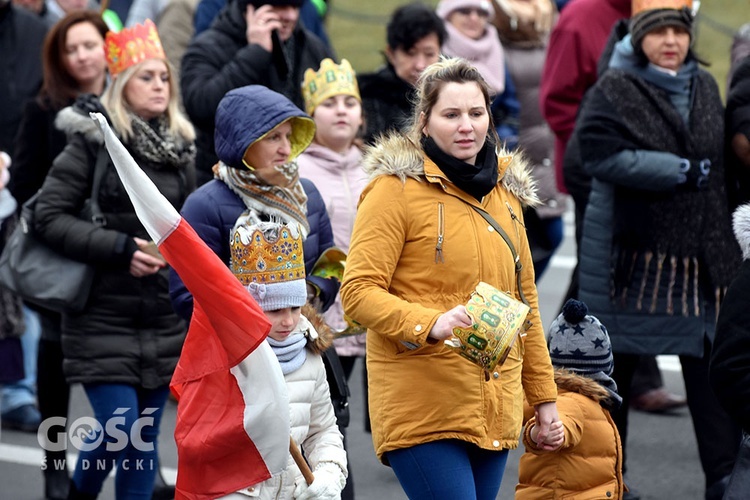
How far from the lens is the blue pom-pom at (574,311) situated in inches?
205

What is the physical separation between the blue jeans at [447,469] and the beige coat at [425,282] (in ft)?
0.16

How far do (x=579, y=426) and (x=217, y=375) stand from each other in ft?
4.42

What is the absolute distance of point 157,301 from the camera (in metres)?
6.23

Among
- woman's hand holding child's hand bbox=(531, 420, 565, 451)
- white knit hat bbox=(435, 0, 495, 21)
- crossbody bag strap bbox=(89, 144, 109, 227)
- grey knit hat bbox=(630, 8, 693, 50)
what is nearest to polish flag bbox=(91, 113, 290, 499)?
woman's hand holding child's hand bbox=(531, 420, 565, 451)

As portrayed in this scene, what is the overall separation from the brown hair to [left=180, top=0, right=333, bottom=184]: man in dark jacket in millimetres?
525

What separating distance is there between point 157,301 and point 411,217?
1.88 metres

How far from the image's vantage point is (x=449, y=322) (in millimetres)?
4418

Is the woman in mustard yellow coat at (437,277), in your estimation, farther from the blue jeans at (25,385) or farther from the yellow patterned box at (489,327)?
the blue jeans at (25,385)

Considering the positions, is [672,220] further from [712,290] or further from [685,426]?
[685,426]

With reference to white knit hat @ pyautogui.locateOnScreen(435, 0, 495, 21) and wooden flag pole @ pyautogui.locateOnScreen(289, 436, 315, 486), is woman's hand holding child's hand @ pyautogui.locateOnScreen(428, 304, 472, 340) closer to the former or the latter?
wooden flag pole @ pyautogui.locateOnScreen(289, 436, 315, 486)

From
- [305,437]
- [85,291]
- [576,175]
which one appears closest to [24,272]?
[85,291]

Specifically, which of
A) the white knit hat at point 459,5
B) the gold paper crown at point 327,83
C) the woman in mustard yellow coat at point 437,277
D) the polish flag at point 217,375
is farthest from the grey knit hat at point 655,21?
the polish flag at point 217,375

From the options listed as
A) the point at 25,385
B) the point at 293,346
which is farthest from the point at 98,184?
the point at 25,385

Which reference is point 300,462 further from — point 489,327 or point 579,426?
point 579,426
